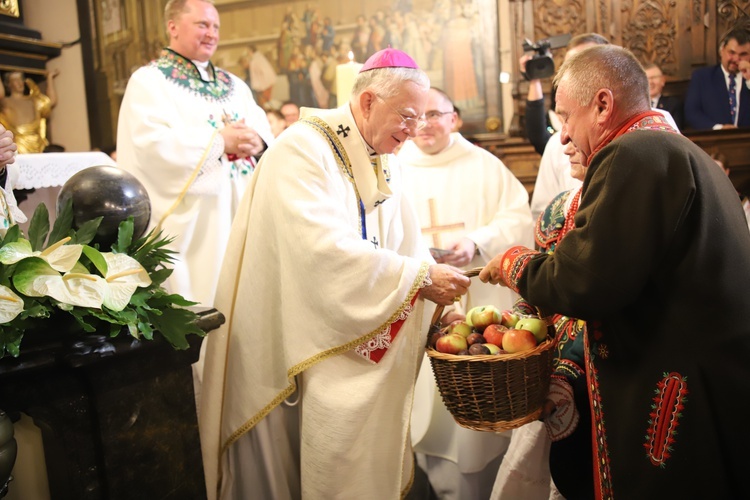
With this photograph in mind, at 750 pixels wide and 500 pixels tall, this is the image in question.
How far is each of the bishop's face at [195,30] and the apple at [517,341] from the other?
2730mm

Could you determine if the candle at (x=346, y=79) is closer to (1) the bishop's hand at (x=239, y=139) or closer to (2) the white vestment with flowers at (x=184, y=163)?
(1) the bishop's hand at (x=239, y=139)

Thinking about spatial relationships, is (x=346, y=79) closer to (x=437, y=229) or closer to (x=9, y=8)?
(x=437, y=229)

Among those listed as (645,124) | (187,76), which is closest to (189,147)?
(187,76)

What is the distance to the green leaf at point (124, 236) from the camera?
2102mm

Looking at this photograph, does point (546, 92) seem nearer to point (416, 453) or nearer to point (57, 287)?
point (416, 453)

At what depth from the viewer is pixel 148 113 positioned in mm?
3965

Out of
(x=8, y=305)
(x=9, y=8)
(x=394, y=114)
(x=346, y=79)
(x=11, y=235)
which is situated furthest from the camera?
(x=9, y=8)

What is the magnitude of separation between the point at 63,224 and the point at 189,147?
184 cm

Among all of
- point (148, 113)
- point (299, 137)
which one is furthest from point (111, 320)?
point (148, 113)

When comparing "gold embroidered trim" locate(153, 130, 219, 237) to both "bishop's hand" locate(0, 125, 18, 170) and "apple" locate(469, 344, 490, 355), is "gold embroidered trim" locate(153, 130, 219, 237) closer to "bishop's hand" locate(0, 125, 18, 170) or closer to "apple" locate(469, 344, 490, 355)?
"bishop's hand" locate(0, 125, 18, 170)

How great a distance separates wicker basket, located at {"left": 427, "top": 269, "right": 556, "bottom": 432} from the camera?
2127 millimetres

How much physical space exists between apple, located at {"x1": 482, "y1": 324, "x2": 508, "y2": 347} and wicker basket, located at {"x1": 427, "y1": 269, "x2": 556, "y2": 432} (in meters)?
0.14

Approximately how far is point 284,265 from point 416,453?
1.76 metres

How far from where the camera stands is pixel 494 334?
7.77ft
